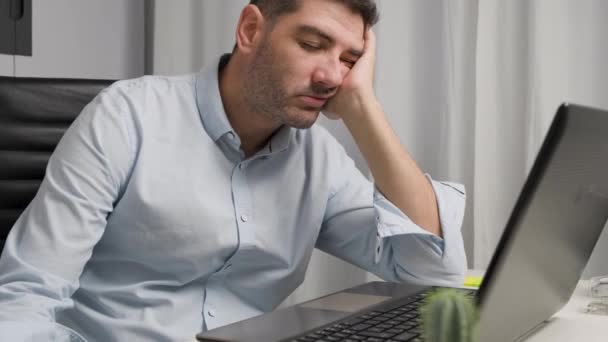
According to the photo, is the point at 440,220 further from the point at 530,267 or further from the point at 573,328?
the point at 530,267

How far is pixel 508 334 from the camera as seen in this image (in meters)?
0.78

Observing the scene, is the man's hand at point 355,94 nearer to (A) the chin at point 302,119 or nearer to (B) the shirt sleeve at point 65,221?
(A) the chin at point 302,119

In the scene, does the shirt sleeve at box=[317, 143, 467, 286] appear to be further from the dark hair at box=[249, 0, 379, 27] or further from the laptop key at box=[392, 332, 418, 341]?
the laptop key at box=[392, 332, 418, 341]

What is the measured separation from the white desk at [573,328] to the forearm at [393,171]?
287 mm

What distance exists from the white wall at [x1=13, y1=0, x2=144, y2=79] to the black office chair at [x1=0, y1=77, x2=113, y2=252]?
0.77 metres

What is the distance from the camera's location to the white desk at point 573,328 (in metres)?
0.94

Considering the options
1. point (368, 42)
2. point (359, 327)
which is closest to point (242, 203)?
point (368, 42)

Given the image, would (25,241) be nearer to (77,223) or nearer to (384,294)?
(77,223)

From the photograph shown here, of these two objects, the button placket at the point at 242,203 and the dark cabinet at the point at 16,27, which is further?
the dark cabinet at the point at 16,27

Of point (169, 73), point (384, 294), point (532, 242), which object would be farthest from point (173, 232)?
point (169, 73)

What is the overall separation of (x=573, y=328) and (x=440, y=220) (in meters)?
0.38

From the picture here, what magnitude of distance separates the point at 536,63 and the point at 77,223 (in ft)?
3.58

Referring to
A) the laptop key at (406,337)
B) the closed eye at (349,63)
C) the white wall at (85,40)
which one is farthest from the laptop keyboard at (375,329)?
the white wall at (85,40)

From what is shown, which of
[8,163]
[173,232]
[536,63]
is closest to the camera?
[173,232]
